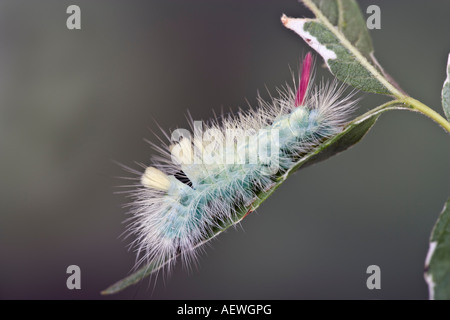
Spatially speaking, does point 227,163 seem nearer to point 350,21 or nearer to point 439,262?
point 350,21

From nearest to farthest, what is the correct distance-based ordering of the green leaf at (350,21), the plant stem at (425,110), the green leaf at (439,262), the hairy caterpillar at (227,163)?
1. the green leaf at (439,262)
2. the plant stem at (425,110)
3. the green leaf at (350,21)
4. the hairy caterpillar at (227,163)

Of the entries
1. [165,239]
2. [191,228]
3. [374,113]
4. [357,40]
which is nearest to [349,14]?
[357,40]

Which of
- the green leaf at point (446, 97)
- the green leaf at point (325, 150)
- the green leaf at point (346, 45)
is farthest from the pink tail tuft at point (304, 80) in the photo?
the green leaf at point (446, 97)

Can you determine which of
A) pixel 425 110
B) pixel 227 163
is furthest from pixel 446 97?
pixel 227 163

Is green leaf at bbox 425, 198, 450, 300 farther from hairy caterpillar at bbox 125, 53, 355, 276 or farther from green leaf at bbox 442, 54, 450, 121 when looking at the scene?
hairy caterpillar at bbox 125, 53, 355, 276

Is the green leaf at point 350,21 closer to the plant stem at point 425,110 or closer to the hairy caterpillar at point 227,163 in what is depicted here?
the plant stem at point 425,110

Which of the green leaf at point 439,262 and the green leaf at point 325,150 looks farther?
the green leaf at point 325,150

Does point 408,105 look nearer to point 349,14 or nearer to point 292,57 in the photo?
point 349,14

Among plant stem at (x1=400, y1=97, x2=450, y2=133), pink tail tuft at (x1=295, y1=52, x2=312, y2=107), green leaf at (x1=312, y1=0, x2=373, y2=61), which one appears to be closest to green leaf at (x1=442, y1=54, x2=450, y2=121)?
plant stem at (x1=400, y1=97, x2=450, y2=133)
